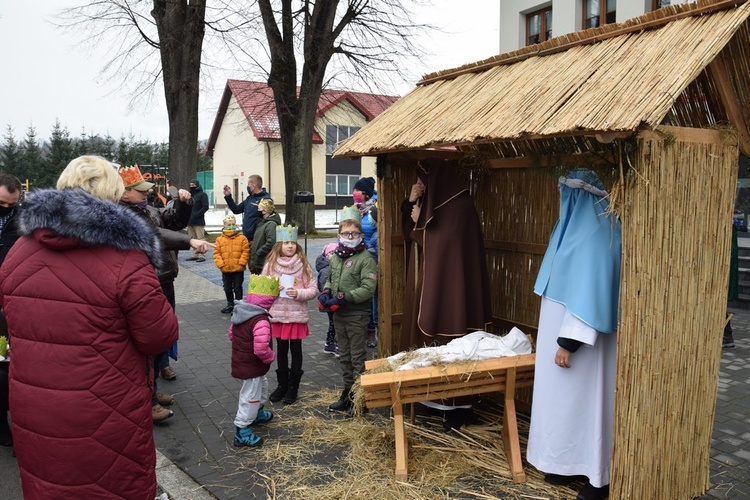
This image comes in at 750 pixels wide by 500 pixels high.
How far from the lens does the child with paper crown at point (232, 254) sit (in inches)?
364

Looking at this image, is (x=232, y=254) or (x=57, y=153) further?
(x=57, y=153)

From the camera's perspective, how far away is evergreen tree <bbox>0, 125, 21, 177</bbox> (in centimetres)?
3494

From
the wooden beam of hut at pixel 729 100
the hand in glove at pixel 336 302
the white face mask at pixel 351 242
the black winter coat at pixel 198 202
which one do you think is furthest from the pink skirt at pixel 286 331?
the black winter coat at pixel 198 202

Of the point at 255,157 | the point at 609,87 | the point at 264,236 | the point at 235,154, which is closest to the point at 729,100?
the point at 609,87

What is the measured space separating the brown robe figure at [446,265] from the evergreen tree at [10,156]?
1418 inches

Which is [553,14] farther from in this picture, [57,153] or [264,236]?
[57,153]

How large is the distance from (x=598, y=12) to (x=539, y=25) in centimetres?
242

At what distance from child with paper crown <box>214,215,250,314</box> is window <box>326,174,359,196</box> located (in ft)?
108

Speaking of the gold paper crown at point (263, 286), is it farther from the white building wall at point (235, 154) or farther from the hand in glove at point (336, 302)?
the white building wall at point (235, 154)

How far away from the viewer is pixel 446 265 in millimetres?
4930

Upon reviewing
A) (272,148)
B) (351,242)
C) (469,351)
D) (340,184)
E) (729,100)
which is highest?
(272,148)

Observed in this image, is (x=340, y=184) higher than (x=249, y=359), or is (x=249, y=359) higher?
(x=340, y=184)

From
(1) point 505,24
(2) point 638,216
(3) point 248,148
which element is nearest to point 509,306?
(2) point 638,216

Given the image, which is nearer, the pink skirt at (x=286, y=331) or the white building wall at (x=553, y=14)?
the pink skirt at (x=286, y=331)
